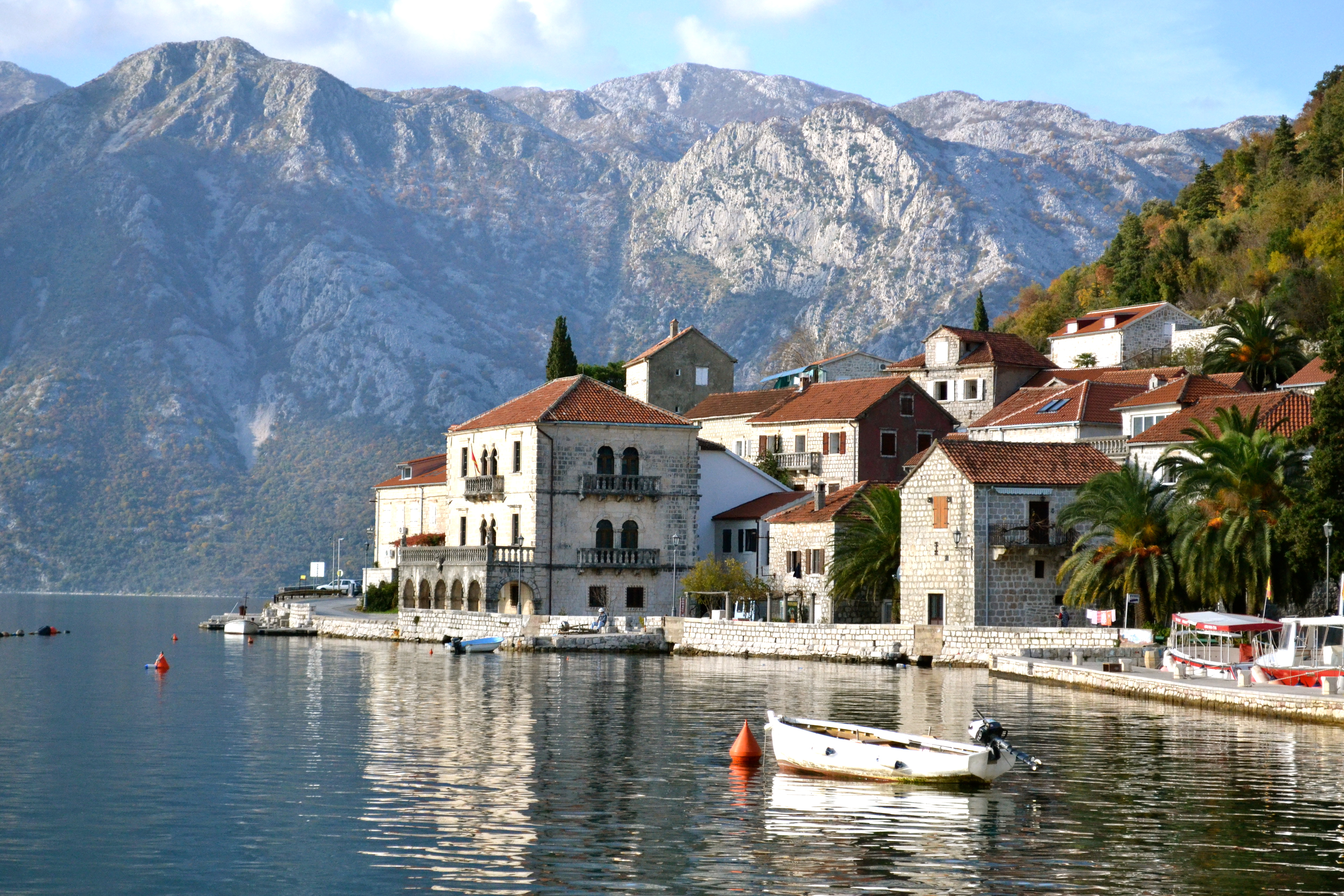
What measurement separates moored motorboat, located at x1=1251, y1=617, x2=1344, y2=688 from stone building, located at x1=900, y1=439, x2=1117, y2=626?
446 inches

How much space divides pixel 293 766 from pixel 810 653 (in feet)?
107

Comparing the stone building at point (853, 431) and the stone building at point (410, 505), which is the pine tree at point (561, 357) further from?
the stone building at point (853, 431)

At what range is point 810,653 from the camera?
62781 millimetres

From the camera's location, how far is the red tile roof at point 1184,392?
69500 millimetres

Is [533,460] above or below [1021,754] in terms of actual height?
above

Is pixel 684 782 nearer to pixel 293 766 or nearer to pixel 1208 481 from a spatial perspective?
pixel 293 766

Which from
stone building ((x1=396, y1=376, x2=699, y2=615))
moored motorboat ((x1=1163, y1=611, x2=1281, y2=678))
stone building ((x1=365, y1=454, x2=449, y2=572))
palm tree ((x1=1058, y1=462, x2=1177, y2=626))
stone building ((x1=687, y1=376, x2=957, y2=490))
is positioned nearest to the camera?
moored motorboat ((x1=1163, y1=611, x2=1281, y2=678))

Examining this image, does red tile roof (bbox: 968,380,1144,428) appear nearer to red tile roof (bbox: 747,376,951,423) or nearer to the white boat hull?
red tile roof (bbox: 747,376,951,423)

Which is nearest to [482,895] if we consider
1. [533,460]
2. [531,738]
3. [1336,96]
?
[531,738]

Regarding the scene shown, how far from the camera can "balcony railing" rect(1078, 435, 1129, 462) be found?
66688mm

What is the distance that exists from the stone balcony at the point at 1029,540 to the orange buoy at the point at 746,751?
97.3 ft

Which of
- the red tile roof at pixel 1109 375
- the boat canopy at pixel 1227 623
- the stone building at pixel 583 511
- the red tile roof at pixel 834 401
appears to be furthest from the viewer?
the red tile roof at pixel 834 401

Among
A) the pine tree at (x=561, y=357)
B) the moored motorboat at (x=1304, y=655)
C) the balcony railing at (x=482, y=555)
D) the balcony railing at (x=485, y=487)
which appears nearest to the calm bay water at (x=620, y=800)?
the moored motorboat at (x=1304, y=655)

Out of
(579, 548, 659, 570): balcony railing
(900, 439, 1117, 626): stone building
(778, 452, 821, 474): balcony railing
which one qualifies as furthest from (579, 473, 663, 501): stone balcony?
(900, 439, 1117, 626): stone building
